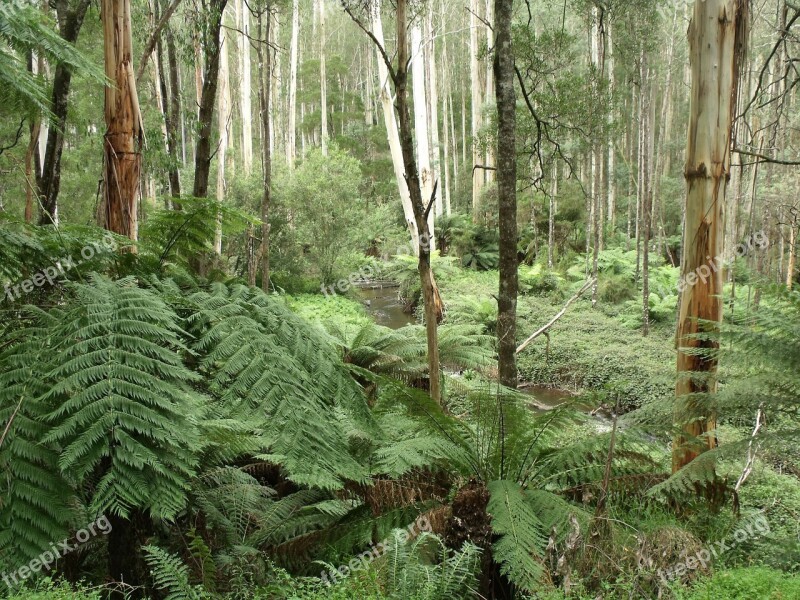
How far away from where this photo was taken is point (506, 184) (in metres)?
4.50

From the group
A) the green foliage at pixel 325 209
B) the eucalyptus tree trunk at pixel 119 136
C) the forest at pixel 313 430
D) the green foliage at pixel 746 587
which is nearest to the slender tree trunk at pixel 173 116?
the forest at pixel 313 430

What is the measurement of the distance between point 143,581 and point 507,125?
388 centimetres

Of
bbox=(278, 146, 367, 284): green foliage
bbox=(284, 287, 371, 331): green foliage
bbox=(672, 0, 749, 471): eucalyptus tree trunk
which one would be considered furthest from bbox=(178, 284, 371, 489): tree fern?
bbox=(278, 146, 367, 284): green foliage

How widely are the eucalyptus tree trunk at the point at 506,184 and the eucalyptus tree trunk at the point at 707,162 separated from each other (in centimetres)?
126

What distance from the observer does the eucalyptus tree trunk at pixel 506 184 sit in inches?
171

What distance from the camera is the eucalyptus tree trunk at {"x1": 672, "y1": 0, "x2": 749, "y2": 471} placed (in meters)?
3.66

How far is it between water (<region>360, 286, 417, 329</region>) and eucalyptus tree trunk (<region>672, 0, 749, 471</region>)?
9934 millimetres

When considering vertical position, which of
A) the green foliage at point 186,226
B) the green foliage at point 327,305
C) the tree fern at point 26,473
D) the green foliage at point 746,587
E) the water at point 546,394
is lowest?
the water at point 546,394

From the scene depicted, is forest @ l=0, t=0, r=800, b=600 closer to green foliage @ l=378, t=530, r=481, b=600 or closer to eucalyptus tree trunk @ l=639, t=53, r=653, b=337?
green foliage @ l=378, t=530, r=481, b=600

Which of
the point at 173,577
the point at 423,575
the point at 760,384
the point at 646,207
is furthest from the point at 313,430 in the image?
the point at 646,207

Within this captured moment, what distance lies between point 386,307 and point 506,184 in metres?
13.9

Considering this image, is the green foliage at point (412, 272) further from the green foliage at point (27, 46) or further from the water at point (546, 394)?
the green foliage at point (27, 46)

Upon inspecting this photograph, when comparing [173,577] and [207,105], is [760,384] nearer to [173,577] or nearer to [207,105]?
[173,577]

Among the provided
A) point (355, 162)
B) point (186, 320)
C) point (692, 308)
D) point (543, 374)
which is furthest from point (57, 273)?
point (355, 162)
